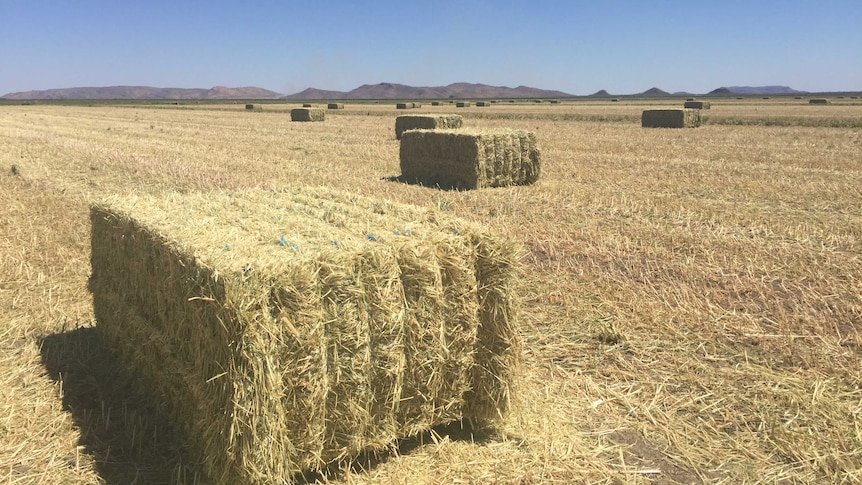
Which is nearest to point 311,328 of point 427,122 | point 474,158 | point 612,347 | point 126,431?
point 126,431

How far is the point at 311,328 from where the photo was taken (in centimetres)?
338

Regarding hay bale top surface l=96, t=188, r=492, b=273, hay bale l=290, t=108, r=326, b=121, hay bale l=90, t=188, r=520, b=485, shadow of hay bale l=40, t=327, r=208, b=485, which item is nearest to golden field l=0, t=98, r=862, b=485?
shadow of hay bale l=40, t=327, r=208, b=485

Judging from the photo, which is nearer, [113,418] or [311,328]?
[311,328]

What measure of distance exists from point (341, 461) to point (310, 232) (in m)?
1.39

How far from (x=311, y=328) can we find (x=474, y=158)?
9.95 meters

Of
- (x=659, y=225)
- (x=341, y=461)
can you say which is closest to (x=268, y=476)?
(x=341, y=461)

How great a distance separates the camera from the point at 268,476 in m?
3.33

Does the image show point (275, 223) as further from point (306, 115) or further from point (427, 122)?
point (306, 115)

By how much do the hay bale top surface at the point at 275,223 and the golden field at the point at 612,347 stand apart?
128 cm

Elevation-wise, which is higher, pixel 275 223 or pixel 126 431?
pixel 275 223

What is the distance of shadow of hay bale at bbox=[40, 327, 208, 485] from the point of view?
376 cm

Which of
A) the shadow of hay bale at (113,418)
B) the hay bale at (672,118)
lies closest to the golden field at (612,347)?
the shadow of hay bale at (113,418)

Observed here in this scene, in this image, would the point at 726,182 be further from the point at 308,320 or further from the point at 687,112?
the point at 687,112

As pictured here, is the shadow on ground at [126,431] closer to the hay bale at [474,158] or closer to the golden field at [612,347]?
the golden field at [612,347]
